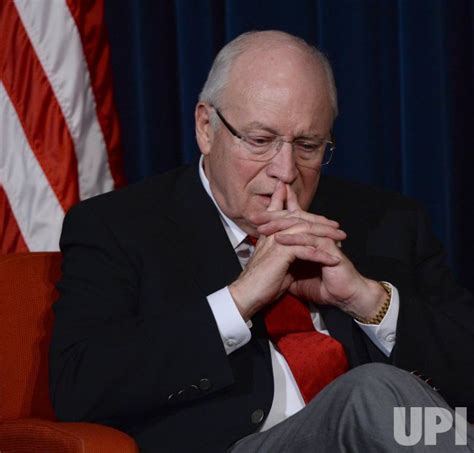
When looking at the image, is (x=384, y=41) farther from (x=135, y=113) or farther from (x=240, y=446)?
(x=240, y=446)

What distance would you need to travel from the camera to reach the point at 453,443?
171 centimetres

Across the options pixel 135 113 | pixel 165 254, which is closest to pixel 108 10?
pixel 135 113

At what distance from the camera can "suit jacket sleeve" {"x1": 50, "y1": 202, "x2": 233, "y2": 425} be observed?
1.99 meters

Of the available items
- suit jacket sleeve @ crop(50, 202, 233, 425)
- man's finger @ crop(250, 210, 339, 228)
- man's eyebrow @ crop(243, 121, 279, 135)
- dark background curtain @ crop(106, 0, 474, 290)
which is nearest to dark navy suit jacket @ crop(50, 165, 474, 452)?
suit jacket sleeve @ crop(50, 202, 233, 425)

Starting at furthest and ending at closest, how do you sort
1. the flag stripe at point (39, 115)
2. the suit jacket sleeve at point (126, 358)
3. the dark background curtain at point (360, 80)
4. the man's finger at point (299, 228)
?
the dark background curtain at point (360, 80) → the flag stripe at point (39, 115) → the man's finger at point (299, 228) → the suit jacket sleeve at point (126, 358)

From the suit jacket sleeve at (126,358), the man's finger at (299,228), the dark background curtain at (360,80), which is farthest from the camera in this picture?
the dark background curtain at (360,80)

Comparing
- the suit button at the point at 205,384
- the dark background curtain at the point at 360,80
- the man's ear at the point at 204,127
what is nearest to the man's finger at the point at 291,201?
the man's ear at the point at 204,127

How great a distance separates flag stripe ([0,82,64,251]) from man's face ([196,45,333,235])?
75 centimetres

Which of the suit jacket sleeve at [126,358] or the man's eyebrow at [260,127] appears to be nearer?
the suit jacket sleeve at [126,358]

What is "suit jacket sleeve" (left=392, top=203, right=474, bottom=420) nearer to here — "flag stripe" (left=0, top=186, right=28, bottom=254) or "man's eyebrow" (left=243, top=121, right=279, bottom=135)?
"man's eyebrow" (left=243, top=121, right=279, bottom=135)

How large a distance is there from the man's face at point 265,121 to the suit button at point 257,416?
1.45 ft

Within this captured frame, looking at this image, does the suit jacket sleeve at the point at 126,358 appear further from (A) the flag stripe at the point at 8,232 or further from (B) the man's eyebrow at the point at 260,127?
(A) the flag stripe at the point at 8,232

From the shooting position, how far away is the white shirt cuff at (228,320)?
202cm

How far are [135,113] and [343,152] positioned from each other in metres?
0.70
